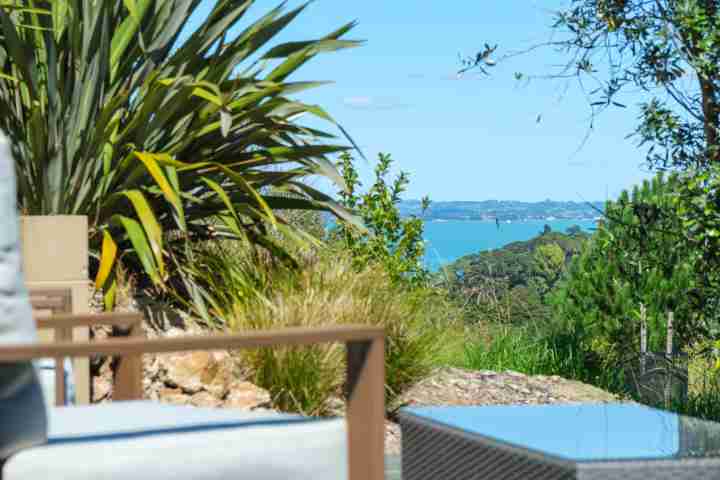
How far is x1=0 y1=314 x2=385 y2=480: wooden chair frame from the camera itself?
1.73m

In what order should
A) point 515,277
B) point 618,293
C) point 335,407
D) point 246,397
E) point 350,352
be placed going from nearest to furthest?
point 350,352 < point 246,397 < point 335,407 < point 618,293 < point 515,277

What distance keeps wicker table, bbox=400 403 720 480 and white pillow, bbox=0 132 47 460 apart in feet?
3.24

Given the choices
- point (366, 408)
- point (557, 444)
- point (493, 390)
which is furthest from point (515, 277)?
point (366, 408)

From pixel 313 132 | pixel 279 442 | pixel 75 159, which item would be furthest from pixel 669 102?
pixel 279 442

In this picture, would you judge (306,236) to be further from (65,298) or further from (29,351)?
(29,351)

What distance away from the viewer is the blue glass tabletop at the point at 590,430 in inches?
91.6

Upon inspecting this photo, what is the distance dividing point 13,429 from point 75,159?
3.65m

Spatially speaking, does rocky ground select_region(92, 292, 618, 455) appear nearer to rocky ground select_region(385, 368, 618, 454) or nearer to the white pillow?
rocky ground select_region(385, 368, 618, 454)

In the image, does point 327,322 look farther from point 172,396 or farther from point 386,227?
point 386,227

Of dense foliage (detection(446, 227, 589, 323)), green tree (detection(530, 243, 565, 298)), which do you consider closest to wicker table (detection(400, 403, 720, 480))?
dense foliage (detection(446, 227, 589, 323))

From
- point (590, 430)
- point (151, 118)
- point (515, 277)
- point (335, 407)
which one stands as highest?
point (151, 118)

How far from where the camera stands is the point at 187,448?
1887 millimetres

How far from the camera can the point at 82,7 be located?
17.8ft

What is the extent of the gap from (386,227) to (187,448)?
5185 mm
